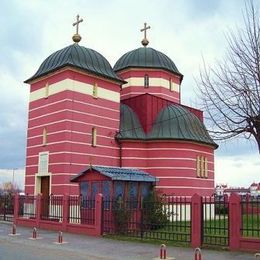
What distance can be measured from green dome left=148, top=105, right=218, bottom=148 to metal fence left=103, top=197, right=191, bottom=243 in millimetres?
10573

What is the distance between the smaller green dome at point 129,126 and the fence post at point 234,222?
52.4ft

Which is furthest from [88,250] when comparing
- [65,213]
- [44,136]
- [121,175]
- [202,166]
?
[202,166]

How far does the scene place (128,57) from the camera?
37.0 m

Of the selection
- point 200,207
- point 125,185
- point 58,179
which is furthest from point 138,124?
point 200,207

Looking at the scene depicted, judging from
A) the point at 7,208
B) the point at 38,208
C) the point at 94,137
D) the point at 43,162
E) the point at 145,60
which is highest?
the point at 145,60

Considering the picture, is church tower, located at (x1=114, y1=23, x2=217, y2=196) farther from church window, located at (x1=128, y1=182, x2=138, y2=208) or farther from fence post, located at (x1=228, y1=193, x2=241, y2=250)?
fence post, located at (x1=228, y1=193, x2=241, y2=250)

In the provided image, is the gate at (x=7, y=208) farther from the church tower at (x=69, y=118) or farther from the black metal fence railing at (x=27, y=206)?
the black metal fence railing at (x=27, y=206)

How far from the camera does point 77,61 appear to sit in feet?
94.4

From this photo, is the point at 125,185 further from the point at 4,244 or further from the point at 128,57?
the point at 128,57

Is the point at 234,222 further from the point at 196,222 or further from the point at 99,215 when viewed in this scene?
the point at 99,215

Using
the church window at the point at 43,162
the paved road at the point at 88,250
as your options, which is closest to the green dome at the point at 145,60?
the church window at the point at 43,162

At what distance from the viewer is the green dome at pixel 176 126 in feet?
99.6

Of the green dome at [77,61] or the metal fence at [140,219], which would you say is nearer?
the metal fence at [140,219]

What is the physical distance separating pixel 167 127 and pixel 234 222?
16.9m
